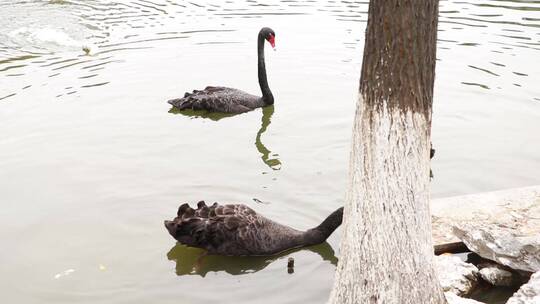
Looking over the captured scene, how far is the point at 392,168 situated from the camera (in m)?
3.89

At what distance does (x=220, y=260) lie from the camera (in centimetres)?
569

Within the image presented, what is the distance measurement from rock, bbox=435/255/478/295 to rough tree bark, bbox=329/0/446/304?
31.6 inches

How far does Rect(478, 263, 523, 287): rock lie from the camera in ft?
16.8

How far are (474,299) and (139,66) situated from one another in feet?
23.6

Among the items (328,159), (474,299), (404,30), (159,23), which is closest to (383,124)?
(404,30)

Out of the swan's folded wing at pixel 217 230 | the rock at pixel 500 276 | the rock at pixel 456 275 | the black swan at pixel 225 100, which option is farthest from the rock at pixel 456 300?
the black swan at pixel 225 100

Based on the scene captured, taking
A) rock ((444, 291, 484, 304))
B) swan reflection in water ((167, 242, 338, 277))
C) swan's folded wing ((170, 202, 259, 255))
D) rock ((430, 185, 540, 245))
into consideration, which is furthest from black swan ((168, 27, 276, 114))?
rock ((444, 291, 484, 304))

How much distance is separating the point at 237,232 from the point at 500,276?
6.27ft

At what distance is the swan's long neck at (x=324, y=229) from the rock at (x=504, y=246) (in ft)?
3.09

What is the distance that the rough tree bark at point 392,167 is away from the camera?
12.2 feet

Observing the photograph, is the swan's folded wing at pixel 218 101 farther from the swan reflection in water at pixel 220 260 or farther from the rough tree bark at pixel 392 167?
the rough tree bark at pixel 392 167

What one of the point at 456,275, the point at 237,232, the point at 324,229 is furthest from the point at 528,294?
the point at 237,232

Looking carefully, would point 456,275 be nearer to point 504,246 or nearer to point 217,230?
point 504,246

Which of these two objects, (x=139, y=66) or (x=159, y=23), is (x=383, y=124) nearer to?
(x=139, y=66)
